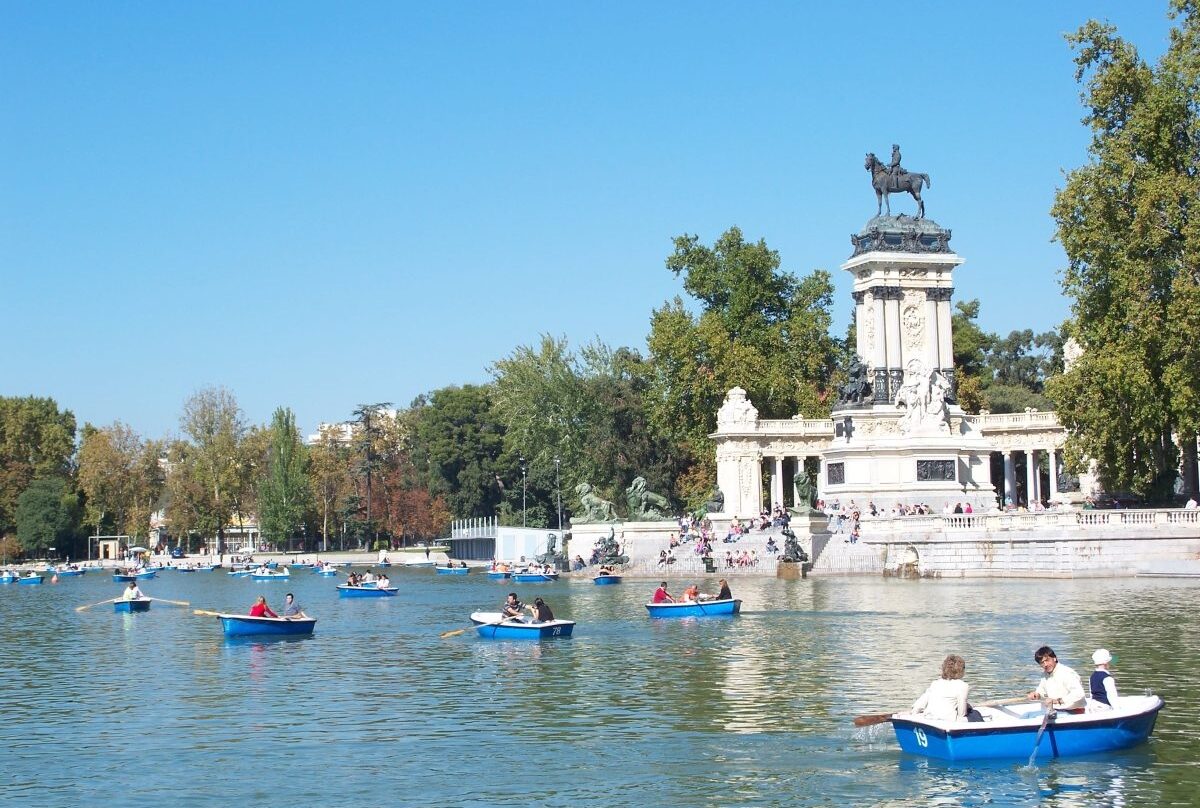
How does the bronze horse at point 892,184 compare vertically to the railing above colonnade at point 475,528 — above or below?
above

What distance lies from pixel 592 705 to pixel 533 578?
48368mm

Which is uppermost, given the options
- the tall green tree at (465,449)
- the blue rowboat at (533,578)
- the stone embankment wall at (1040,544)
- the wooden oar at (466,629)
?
the tall green tree at (465,449)

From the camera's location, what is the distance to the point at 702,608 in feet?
146

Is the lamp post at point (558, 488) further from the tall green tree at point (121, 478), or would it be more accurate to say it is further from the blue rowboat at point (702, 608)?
the blue rowboat at point (702, 608)

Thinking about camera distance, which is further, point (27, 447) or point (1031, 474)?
point (27, 447)

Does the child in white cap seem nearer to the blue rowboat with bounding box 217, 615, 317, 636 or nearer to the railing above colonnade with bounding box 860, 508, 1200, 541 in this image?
the blue rowboat with bounding box 217, 615, 317, 636

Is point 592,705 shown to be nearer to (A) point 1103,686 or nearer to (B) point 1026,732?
(B) point 1026,732

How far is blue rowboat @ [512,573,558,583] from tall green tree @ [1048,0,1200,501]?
26.7 m

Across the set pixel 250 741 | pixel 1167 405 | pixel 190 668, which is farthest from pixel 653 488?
pixel 250 741

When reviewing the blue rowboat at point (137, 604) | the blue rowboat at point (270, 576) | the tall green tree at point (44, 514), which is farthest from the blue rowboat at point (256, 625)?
the tall green tree at point (44, 514)

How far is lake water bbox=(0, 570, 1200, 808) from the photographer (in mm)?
20984

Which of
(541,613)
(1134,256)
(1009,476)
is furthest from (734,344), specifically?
(541,613)

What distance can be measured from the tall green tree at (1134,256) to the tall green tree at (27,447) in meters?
101

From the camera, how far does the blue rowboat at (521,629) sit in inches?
1554
